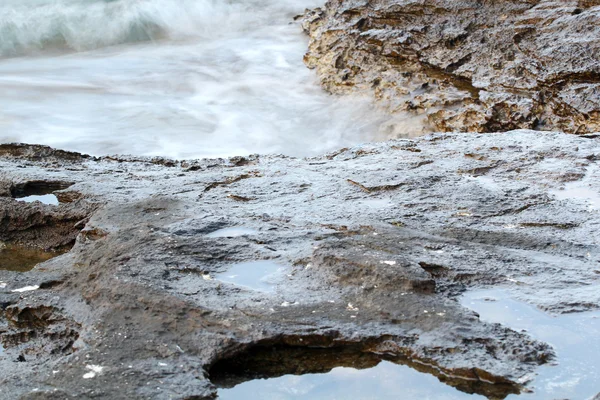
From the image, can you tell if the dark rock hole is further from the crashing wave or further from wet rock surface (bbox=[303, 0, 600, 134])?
the crashing wave

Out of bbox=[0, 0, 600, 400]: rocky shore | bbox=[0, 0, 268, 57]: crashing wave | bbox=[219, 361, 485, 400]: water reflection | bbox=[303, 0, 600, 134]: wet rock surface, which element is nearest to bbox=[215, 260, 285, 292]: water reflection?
bbox=[0, 0, 600, 400]: rocky shore

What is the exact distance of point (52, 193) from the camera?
4.33 metres

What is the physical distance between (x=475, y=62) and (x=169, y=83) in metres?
4.23

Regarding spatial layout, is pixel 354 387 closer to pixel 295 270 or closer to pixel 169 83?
pixel 295 270

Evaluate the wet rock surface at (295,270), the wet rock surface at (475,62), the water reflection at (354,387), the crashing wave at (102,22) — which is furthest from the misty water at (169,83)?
the water reflection at (354,387)

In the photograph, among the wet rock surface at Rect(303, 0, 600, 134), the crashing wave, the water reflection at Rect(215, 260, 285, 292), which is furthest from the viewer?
the crashing wave

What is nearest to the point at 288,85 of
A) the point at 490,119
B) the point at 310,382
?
the point at 490,119

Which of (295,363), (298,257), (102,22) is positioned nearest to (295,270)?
(298,257)

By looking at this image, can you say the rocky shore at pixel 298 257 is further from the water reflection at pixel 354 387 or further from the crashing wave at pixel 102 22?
the crashing wave at pixel 102 22

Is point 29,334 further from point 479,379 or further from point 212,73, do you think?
point 212,73

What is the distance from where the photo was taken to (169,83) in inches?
366

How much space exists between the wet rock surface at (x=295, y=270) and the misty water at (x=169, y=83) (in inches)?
105

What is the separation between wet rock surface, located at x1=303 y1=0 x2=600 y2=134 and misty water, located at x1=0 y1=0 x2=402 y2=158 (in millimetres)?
387

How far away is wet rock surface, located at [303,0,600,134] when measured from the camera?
612 centimetres
